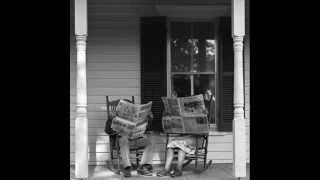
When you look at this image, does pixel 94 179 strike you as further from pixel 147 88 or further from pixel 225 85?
pixel 225 85

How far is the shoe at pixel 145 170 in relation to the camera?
565 centimetres

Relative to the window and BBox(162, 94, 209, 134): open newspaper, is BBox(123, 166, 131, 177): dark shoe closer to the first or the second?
BBox(162, 94, 209, 134): open newspaper

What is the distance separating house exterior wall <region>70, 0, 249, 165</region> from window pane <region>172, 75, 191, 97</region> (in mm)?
572

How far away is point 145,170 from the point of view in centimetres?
574

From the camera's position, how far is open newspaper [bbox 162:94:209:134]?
568 centimetres

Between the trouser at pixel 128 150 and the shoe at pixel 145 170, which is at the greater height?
the trouser at pixel 128 150

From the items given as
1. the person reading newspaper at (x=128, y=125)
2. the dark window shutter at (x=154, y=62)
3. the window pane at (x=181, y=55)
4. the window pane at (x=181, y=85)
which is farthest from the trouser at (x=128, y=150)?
the window pane at (x=181, y=55)

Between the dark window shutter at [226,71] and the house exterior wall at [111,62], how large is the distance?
303mm

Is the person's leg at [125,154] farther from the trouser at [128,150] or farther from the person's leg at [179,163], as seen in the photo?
the person's leg at [179,163]

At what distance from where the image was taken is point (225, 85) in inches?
249

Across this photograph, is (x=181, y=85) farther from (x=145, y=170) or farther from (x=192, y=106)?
(x=145, y=170)

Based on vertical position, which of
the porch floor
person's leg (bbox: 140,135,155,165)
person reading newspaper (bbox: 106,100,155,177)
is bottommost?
the porch floor

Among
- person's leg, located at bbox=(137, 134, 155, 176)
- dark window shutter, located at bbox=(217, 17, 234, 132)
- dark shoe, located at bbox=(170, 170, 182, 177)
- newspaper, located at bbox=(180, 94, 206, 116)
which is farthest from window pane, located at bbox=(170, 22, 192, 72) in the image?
dark shoe, located at bbox=(170, 170, 182, 177)

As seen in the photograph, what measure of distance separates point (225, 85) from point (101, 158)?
7.24 feet
